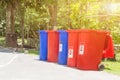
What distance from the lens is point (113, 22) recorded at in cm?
2328

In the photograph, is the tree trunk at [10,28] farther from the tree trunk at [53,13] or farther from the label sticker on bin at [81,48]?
the label sticker on bin at [81,48]

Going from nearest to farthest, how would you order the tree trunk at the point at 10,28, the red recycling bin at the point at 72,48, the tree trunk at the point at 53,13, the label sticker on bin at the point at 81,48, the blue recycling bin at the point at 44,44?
the label sticker on bin at the point at 81,48 < the red recycling bin at the point at 72,48 < the blue recycling bin at the point at 44,44 < the tree trunk at the point at 53,13 < the tree trunk at the point at 10,28

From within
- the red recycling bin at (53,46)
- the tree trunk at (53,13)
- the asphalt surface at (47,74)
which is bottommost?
the asphalt surface at (47,74)

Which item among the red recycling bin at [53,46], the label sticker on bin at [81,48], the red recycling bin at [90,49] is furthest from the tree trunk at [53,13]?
the red recycling bin at [90,49]

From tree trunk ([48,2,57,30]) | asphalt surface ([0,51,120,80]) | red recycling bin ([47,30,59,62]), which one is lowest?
asphalt surface ([0,51,120,80])

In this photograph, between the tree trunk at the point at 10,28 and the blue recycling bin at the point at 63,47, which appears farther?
the tree trunk at the point at 10,28

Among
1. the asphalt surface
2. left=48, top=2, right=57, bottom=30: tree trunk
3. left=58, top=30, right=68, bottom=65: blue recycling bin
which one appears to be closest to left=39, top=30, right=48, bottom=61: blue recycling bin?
left=58, top=30, right=68, bottom=65: blue recycling bin

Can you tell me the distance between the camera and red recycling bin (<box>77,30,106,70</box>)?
45.4 feet

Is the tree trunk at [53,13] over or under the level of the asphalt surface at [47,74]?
over

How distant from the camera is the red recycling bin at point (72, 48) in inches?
577

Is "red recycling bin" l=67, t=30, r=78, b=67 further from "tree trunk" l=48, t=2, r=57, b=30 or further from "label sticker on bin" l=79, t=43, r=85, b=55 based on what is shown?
"tree trunk" l=48, t=2, r=57, b=30

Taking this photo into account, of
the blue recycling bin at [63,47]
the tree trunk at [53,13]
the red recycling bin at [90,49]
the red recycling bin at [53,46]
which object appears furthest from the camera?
the tree trunk at [53,13]

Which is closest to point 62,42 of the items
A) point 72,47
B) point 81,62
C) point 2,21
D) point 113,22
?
point 72,47

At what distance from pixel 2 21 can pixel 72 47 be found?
3015 cm
